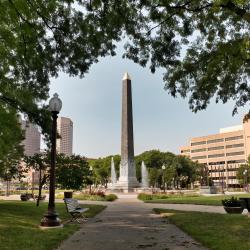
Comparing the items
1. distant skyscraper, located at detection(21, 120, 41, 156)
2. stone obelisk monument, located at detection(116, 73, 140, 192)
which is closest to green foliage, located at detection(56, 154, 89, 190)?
distant skyscraper, located at detection(21, 120, 41, 156)

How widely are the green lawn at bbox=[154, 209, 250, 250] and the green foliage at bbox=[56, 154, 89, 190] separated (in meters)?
13.3

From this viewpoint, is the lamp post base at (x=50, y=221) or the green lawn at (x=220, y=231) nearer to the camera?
the green lawn at (x=220, y=231)

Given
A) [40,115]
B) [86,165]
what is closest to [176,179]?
[86,165]

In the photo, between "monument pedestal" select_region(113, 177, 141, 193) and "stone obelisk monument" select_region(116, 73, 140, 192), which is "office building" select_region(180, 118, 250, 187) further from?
"stone obelisk monument" select_region(116, 73, 140, 192)

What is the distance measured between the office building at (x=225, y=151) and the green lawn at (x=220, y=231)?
129 meters

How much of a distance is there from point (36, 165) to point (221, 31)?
19787mm

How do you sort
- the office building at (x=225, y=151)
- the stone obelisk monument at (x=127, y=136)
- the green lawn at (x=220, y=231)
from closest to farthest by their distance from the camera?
the green lawn at (x=220, y=231)
the stone obelisk monument at (x=127, y=136)
the office building at (x=225, y=151)

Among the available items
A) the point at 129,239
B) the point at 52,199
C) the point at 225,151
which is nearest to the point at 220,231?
the point at 129,239

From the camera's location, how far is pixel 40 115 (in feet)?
63.2

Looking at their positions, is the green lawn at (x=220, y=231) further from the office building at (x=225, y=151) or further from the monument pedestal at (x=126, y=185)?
the office building at (x=225, y=151)

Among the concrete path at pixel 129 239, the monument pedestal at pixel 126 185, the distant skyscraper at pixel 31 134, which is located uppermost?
the distant skyscraper at pixel 31 134

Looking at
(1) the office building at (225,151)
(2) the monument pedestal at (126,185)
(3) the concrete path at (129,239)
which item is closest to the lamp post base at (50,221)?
(3) the concrete path at (129,239)

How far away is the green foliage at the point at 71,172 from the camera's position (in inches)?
1098

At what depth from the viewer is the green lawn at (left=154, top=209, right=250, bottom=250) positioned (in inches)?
380
